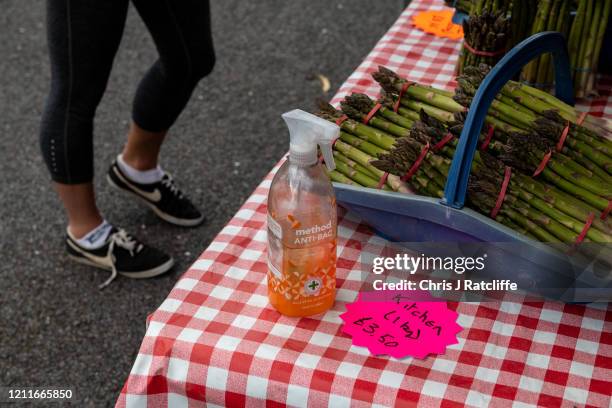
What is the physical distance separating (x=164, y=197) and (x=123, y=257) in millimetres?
376

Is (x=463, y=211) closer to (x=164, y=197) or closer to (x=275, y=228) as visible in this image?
(x=275, y=228)

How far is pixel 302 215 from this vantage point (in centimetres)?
114

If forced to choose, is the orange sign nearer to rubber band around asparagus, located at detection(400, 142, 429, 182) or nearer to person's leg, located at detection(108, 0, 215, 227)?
person's leg, located at detection(108, 0, 215, 227)

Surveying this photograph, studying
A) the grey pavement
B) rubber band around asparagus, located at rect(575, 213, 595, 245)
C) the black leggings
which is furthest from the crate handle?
the grey pavement

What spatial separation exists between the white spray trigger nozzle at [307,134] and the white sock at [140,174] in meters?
Result: 1.92

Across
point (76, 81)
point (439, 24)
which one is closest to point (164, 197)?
point (76, 81)

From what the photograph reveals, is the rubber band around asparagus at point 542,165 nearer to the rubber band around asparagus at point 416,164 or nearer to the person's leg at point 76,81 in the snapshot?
the rubber band around asparagus at point 416,164

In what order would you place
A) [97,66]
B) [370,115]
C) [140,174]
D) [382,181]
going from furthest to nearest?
[140,174] < [97,66] < [370,115] < [382,181]

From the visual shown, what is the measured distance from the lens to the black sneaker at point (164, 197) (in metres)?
2.97

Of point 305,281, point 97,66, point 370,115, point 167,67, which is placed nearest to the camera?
point 305,281

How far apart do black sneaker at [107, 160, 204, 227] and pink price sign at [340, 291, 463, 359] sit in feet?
5.94

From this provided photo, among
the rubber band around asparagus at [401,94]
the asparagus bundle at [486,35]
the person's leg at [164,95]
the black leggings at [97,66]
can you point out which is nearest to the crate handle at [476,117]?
the rubber band around asparagus at [401,94]

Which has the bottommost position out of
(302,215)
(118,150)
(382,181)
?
(118,150)

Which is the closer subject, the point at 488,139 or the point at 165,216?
the point at 488,139
